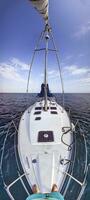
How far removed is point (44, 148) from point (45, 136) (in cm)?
30

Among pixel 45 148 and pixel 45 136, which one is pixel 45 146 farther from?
pixel 45 136

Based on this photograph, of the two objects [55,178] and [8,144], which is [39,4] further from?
[8,144]

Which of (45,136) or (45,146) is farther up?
(45,136)

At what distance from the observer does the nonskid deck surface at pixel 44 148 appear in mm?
3008

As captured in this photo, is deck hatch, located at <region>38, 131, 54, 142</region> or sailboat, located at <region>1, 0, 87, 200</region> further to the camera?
deck hatch, located at <region>38, 131, 54, 142</region>

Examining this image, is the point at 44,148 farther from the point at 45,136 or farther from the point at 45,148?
the point at 45,136

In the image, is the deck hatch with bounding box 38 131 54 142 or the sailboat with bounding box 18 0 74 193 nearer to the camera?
the sailboat with bounding box 18 0 74 193

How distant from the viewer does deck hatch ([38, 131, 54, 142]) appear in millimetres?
3731

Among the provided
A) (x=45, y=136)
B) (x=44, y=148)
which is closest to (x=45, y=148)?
(x=44, y=148)

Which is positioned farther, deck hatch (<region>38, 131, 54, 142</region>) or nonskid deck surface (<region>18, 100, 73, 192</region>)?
deck hatch (<region>38, 131, 54, 142</region>)

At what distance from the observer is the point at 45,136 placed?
3807 millimetres

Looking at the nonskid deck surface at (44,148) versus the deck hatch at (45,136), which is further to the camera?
the deck hatch at (45,136)

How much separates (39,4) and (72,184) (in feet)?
8.29

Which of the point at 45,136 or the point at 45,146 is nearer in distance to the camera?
the point at 45,146
